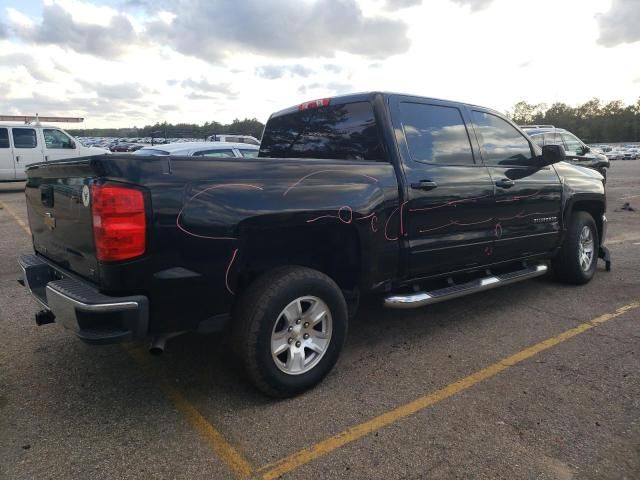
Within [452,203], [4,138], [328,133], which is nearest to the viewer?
[452,203]

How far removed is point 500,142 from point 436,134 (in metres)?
0.95

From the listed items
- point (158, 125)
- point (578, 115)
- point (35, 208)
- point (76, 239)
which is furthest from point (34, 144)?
point (578, 115)

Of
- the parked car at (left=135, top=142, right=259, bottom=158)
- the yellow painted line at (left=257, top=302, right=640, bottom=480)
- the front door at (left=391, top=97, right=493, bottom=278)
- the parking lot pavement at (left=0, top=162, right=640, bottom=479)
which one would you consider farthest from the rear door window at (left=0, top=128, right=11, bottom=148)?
the yellow painted line at (left=257, top=302, right=640, bottom=480)

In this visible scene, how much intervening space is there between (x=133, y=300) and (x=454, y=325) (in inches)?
116

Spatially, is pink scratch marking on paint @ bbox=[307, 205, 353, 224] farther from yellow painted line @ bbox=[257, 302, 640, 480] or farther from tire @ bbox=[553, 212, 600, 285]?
tire @ bbox=[553, 212, 600, 285]

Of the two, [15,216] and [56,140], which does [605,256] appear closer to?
[15,216]

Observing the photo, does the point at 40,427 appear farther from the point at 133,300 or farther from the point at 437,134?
the point at 437,134

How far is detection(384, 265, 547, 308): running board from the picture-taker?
376 cm

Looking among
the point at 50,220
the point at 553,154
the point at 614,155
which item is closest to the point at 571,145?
the point at 553,154

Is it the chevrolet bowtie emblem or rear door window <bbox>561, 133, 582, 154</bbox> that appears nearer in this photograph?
the chevrolet bowtie emblem

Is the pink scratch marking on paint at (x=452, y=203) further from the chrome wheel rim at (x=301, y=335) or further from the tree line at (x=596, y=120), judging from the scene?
the tree line at (x=596, y=120)

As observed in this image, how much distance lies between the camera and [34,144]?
15625mm

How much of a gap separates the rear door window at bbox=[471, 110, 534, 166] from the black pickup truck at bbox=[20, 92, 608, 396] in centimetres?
2

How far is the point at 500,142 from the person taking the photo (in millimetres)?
4777
